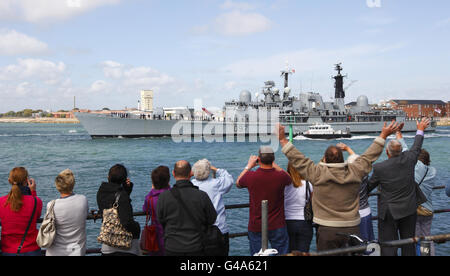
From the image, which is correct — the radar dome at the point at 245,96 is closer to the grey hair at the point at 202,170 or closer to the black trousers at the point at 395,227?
the black trousers at the point at 395,227

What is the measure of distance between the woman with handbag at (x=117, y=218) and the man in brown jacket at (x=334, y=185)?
5.91 feet

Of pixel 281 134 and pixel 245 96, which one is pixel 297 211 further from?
pixel 245 96

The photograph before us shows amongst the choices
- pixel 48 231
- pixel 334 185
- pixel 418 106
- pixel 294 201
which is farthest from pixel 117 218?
pixel 418 106

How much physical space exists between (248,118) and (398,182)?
68.3m

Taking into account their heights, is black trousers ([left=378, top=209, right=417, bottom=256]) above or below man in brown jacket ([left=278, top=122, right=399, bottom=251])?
below

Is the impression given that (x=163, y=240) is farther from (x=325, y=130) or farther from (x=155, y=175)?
(x=325, y=130)

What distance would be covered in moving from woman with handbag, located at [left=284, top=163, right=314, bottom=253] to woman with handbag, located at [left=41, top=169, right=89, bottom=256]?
2419mm

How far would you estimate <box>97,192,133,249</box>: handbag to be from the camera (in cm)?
388

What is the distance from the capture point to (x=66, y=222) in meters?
3.89

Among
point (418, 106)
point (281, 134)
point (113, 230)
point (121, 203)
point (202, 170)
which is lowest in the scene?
point (113, 230)

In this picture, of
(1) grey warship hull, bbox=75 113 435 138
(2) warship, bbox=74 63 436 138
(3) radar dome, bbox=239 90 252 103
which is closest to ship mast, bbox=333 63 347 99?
(2) warship, bbox=74 63 436 138

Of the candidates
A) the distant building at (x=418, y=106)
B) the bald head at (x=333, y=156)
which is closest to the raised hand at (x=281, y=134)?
the bald head at (x=333, y=156)

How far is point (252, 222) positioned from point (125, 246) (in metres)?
1.50

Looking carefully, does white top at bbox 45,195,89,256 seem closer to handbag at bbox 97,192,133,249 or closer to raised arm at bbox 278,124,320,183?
handbag at bbox 97,192,133,249
